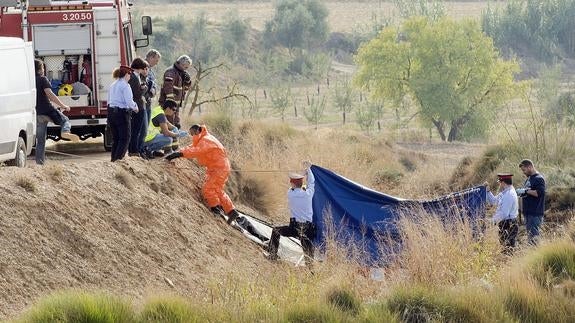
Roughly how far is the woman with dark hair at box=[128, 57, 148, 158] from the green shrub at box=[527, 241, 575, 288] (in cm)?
627

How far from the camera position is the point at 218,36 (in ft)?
356

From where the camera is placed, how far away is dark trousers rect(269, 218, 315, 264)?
20.8 meters

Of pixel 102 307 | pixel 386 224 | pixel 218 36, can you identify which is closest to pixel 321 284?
pixel 102 307

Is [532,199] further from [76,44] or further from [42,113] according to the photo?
[76,44]

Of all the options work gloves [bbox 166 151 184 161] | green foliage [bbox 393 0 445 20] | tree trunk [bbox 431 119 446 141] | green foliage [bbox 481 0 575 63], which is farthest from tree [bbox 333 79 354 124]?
work gloves [bbox 166 151 184 161]

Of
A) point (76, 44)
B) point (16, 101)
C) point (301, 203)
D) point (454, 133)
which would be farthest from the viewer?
point (454, 133)

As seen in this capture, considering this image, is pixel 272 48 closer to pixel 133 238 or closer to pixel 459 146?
pixel 459 146

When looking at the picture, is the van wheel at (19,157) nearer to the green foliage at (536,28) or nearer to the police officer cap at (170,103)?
the police officer cap at (170,103)

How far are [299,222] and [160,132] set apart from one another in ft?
8.76

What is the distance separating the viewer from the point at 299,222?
2089 cm

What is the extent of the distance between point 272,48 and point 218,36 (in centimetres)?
509

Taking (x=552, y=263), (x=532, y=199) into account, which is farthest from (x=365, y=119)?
(x=552, y=263)

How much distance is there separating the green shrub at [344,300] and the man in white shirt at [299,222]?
6.18 meters

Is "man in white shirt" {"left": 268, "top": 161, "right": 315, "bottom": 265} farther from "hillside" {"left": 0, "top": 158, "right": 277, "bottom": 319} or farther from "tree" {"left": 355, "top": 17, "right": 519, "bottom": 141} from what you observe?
"tree" {"left": 355, "top": 17, "right": 519, "bottom": 141}
